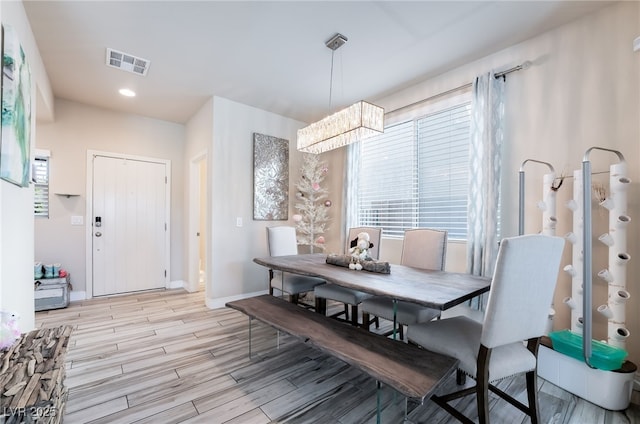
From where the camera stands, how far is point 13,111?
1.67 m

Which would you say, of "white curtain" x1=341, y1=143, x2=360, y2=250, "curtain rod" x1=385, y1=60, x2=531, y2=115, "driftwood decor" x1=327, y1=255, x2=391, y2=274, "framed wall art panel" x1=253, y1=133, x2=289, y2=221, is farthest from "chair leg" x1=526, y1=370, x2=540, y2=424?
"framed wall art panel" x1=253, y1=133, x2=289, y2=221

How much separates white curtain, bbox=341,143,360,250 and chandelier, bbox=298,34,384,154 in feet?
4.04

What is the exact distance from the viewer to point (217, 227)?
12.0ft

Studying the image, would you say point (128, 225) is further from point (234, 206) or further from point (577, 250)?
point (577, 250)

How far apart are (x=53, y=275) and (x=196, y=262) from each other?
166cm

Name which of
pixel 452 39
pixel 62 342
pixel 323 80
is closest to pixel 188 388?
pixel 62 342

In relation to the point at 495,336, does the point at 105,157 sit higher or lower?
higher

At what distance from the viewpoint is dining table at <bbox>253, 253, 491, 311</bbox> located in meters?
1.59

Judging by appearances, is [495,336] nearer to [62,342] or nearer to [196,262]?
[62,342]

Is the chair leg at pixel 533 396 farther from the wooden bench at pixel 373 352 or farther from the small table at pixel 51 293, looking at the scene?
the small table at pixel 51 293

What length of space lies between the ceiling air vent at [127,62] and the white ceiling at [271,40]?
0.06 metres

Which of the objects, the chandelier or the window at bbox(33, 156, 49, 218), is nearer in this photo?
the chandelier

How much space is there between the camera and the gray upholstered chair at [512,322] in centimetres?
134

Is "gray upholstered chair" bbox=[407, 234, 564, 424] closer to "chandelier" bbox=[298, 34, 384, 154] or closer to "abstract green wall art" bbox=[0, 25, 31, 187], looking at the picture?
"chandelier" bbox=[298, 34, 384, 154]
